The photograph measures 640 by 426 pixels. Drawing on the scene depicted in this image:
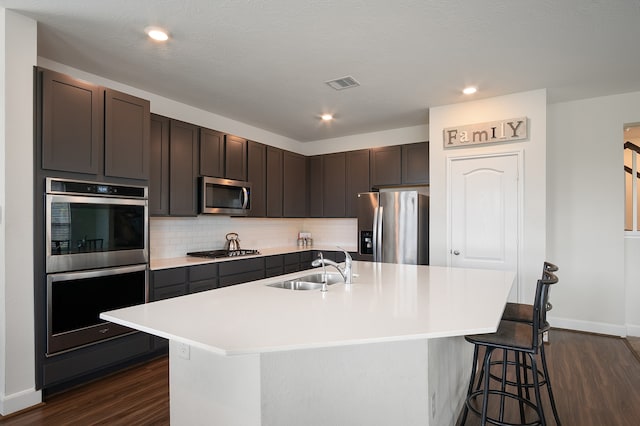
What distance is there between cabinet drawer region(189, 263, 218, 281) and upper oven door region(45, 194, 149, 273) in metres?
0.53

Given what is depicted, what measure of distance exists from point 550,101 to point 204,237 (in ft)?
14.3

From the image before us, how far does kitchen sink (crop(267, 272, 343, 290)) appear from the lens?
2.36 meters

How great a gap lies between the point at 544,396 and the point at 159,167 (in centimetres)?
379

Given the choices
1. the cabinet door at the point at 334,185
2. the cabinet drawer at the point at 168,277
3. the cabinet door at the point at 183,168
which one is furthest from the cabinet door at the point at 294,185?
the cabinet drawer at the point at 168,277

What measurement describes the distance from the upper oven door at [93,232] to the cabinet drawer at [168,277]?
208 mm

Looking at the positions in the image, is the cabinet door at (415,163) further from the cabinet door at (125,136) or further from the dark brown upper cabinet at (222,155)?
the cabinet door at (125,136)

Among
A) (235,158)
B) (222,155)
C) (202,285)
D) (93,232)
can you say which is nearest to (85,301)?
(93,232)

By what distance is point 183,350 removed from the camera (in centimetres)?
169

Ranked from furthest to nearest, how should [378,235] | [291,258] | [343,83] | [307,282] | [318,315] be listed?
[291,258], [378,235], [343,83], [307,282], [318,315]

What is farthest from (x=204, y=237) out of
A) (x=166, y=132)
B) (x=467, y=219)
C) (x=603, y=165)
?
(x=603, y=165)

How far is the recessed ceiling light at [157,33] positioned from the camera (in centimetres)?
249

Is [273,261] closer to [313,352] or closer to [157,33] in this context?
[157,33]

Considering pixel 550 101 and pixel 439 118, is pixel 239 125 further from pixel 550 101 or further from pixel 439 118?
pixel 550 101

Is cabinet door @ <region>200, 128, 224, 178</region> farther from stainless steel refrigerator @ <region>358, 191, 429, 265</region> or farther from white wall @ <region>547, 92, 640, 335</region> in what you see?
white wall @ <region>547, 92, 640, 335</region>
